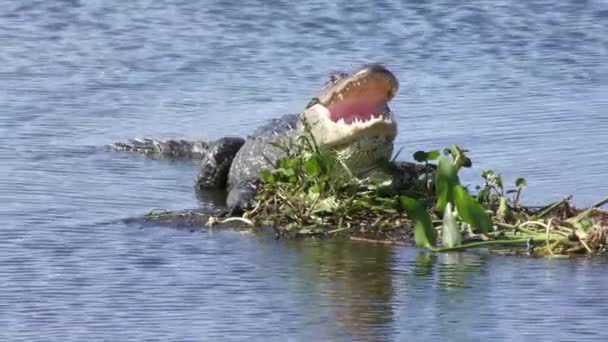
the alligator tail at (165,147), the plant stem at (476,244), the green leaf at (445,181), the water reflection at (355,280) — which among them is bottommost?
the water reflection at (355,280)

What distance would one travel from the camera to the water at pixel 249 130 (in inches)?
285

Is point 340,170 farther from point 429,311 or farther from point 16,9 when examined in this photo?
point 16,9

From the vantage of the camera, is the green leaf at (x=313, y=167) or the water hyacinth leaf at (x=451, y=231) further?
the green leaf at (x=313, y=167)

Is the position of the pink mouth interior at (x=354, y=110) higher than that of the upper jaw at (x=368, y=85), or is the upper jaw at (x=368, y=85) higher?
the upper jaw at (x=368, y=85)

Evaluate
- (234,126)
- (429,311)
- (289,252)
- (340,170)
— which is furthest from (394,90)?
(234,126)

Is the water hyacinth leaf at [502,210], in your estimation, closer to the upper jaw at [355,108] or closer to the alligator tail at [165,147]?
the upper jaw at [355,108]

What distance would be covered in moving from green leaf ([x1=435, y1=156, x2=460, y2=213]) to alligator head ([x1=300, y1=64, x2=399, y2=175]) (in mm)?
573

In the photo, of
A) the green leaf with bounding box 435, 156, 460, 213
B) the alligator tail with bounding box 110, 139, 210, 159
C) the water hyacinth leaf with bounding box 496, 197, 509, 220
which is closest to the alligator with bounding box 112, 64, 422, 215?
the green leaf with bounding box 435, 156, 460, 213

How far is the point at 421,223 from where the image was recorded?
841cm

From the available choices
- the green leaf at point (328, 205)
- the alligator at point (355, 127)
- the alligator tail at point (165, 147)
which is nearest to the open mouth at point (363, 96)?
the alligator at point (355, 127)

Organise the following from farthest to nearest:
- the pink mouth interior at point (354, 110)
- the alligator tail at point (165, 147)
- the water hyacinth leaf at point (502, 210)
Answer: the alligator tail at point (165, 147) < the pink mouth interior at point (354, 110) < the water hyacinth leaf at point (502, 210)

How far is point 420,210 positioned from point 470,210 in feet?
0.79

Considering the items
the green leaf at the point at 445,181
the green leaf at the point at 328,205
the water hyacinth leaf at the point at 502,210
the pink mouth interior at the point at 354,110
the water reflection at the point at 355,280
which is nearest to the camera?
the water reflection at the point at 355,280

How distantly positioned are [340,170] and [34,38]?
8051 millimetres
